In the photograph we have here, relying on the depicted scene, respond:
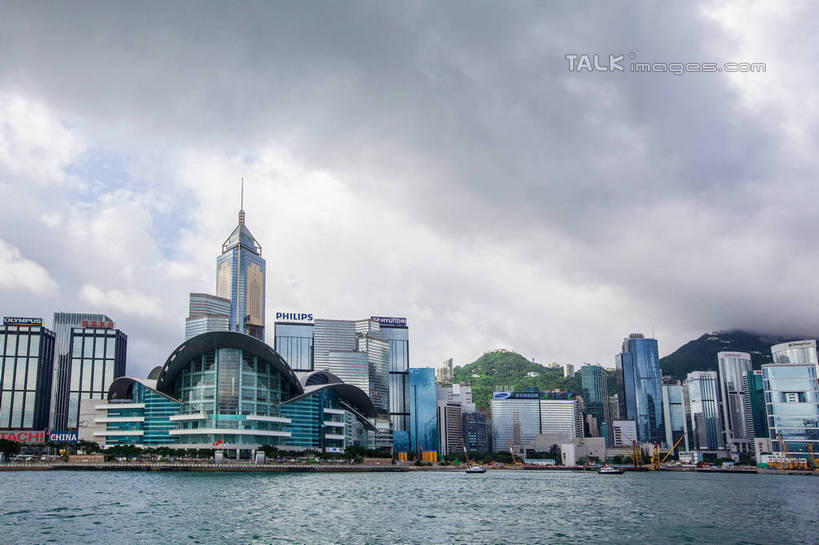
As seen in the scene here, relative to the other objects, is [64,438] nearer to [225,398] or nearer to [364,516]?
[225,398]

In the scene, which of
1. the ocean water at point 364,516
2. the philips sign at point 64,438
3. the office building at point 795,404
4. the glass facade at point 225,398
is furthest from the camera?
the philips sign at point 64,438

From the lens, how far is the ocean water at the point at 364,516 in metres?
41.6

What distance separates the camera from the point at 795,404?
15975 cm

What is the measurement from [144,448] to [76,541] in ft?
314

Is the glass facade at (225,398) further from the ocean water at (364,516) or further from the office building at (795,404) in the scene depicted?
the office building at (795,404)

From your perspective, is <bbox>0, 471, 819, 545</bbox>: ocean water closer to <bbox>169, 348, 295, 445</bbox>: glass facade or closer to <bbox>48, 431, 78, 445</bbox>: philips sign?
<bbox>169, 348, 295, 445</bbox>: glass facade

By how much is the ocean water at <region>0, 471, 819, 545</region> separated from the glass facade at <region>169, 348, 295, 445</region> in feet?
177

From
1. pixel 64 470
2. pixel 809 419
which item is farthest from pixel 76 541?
pixel 809 419

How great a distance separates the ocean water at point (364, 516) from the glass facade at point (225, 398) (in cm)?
5381

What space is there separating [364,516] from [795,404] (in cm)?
14039

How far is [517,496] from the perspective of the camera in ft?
251

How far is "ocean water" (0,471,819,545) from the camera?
136 feet

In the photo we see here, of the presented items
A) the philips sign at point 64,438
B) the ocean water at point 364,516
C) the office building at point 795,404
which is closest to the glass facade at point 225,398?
the philips sign at point 64,438

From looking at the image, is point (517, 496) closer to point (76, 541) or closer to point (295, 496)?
point (295, 496)
